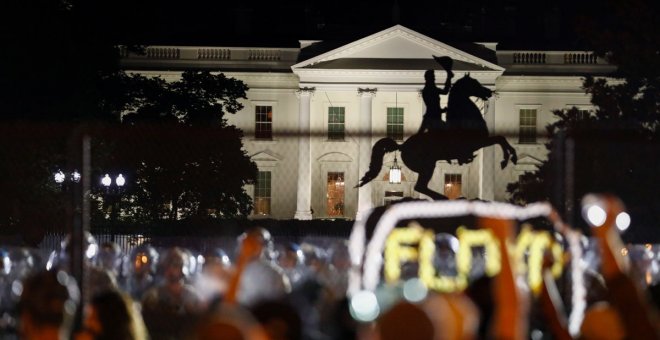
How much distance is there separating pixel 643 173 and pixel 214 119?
26.8 m

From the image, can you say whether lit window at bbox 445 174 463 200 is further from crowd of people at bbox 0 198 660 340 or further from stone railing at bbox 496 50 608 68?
stone railing at bbox 496 50 608 68

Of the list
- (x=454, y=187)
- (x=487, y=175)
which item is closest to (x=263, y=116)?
(x=454, y=187)

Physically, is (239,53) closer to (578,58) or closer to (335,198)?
(578,58)

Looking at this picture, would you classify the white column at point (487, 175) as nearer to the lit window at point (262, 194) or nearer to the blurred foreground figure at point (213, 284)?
the lit window at point (262, 194)

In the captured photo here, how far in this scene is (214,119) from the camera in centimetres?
4812

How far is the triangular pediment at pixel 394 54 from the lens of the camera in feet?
206

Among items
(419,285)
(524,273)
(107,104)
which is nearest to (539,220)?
(524,273)

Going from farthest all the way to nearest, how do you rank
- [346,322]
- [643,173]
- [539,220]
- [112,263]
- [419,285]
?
[643,173]
[112,263]
[539,220]
[419,285]
[346,322]

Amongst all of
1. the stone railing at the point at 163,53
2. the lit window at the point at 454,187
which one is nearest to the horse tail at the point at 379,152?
the lit window at the point at 454,187

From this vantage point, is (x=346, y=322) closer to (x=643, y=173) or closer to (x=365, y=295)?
(x=365, y=295)

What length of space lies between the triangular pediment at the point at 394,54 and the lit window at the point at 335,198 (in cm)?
1101

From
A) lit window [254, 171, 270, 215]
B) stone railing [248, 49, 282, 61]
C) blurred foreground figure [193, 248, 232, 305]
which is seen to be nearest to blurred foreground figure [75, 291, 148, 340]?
blurred foreground figure [193, 248, 232, 305]

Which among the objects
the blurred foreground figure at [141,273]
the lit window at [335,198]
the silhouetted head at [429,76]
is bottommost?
the lit window at [335,198]

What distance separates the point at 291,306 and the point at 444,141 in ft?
14.0
